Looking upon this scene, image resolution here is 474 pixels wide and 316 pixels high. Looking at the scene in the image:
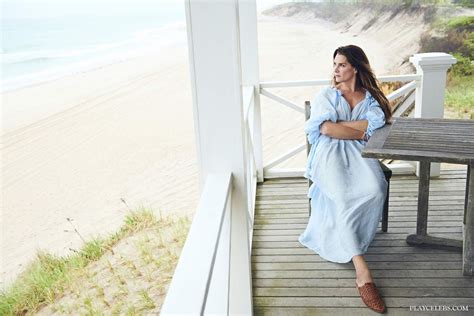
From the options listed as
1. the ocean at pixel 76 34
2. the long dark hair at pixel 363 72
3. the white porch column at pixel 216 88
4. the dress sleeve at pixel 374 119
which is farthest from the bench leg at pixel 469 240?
the ocean at pixel 76 34

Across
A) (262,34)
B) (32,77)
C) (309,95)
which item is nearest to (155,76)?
(32,77)

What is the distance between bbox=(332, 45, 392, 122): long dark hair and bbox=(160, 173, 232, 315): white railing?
1.49 m

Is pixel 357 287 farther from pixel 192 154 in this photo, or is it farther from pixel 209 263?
pixel 209 263

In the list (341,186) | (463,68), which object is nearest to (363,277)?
(341,186)

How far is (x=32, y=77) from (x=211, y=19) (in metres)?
0.69

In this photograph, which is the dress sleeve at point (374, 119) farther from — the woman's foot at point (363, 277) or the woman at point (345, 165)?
the woman's foot at point (363, 277)

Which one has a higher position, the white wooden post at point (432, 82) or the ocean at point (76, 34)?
the ocean at point (76, 34)

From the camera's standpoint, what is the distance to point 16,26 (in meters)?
1.25

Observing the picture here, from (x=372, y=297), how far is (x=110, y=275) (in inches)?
50.9

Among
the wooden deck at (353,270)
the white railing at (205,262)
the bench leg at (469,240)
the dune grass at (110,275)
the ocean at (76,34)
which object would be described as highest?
the ocean at (76,34)

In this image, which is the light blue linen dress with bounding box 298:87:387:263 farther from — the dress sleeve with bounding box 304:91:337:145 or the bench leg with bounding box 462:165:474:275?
the bench leg with bounding box 462:165:474:275

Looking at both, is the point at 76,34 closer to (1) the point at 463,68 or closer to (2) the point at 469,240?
(2) the point at 469,240

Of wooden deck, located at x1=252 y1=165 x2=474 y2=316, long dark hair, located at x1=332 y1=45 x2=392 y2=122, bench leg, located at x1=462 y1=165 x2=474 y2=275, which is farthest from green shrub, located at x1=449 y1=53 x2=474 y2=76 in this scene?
bench leg, located at x1=462 y1=165 x2=474 y2=275

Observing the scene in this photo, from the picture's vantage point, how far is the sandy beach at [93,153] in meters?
1.48
